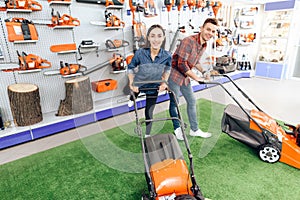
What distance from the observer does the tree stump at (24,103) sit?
239 centimetres

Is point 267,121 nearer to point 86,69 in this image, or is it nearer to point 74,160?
point 74,160

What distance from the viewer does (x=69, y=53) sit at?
3.08 m

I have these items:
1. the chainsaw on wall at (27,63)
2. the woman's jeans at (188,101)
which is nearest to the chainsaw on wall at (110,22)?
the chainsaw on wall at (27,63)

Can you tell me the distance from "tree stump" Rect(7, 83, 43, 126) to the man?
1694 millimetres

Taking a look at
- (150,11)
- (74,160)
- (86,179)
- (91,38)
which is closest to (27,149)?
(74,160)

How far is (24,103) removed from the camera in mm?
2449

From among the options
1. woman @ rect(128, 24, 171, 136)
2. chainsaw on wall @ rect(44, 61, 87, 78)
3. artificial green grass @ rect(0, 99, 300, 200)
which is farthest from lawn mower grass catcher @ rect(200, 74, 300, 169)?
chainsaw on wall @ rect(44, 61, 87, 78)

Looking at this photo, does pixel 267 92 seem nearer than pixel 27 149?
No

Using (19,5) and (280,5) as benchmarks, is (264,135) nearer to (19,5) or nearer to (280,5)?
(19,5)

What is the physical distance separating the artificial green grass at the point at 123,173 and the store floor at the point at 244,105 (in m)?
0.17

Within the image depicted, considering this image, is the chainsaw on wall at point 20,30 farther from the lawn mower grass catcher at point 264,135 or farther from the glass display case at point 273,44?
the glass display case at point 273,44

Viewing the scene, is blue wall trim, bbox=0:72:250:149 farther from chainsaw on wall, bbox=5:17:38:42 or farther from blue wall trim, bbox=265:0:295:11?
blue wall trim, bbox=265:0:295:11

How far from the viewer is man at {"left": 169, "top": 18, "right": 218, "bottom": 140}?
6.41ft

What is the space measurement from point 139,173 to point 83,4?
2609mm
